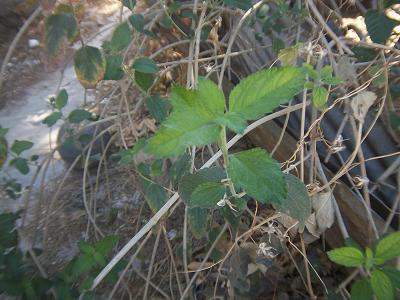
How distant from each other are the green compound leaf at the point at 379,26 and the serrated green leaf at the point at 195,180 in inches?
17.7

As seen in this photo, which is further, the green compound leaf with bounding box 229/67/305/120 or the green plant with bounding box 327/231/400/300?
the green plant with bounding box 327/231/400/300

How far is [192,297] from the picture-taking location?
3.98ft

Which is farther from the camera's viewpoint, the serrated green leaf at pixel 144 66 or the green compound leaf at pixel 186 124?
the serrated green leaf at pixel 144 66

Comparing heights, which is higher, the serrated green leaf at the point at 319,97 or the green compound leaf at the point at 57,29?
the green compound leaf at the point at 57,29

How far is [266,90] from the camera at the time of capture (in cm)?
54

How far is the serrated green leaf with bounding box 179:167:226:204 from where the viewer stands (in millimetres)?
739

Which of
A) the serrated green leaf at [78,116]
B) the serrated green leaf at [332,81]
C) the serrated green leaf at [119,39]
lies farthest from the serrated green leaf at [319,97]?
the serrated green leaf at [78,116]

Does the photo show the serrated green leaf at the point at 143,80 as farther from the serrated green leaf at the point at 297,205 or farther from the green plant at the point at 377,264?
the green plant at the point at 377,264

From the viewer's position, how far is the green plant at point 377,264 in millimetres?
682

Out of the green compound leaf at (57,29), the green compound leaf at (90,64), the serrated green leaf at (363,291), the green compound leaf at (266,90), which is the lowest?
the serrated green leaf at (363,291)

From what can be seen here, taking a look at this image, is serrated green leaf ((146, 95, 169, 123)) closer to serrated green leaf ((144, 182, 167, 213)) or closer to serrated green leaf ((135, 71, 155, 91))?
serrated green leaf ((135, 71, 155, 91))

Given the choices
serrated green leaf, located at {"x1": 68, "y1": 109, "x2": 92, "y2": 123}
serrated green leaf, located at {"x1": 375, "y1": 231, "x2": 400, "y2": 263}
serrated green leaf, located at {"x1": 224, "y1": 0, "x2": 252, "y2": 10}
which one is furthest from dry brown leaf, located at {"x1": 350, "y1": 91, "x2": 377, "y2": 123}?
serrated green leaf, located at {"x1": 68, "y1": 109, "x2": 92, "y2": 123}

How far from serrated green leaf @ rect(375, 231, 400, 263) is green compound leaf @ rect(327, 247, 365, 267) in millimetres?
30

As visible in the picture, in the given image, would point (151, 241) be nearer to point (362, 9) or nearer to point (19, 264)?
point (19, 264)
